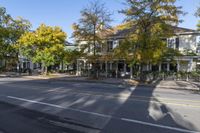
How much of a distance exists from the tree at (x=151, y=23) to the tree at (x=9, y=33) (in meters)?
28.1

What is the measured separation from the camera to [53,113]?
33.2 feet

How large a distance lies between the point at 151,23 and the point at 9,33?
30.6 m

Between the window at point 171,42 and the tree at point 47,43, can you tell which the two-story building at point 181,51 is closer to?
the window at point 171,42

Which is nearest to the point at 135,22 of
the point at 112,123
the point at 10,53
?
the point at 112,123

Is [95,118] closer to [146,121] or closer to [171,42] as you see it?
[146,121]

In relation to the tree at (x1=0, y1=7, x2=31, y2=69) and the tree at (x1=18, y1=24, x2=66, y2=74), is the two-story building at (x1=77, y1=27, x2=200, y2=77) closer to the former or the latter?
the tree at (x1=18, y1=24, x2=66, y2=74)

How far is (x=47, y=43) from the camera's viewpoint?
148 feet

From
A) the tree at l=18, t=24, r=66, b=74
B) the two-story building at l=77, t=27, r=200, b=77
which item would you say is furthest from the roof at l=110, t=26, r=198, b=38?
the tree at l=18, t=24, r=66, b=74

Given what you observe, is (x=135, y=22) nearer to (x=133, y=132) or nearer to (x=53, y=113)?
(x=53, y=113)

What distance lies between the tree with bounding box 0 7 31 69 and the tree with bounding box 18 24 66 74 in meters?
5.51

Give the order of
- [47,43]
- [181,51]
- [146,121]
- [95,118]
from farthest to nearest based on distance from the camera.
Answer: [47,43]
[181,51]
[95,118]
[146,121]

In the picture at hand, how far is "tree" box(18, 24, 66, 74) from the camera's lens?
4419cm

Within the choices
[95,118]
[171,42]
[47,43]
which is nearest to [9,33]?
[47,43]

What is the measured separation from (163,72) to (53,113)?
25.9 metres
